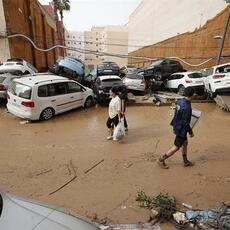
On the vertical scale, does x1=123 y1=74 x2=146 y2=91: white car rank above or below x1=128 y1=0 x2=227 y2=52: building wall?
below

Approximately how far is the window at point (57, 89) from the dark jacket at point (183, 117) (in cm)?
613

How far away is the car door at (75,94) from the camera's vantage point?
1122cm

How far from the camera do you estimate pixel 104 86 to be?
41.6ft

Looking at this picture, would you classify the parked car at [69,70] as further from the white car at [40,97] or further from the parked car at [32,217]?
the parked car at [32,217]

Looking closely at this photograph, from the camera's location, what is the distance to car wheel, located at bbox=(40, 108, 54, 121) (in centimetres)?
1006

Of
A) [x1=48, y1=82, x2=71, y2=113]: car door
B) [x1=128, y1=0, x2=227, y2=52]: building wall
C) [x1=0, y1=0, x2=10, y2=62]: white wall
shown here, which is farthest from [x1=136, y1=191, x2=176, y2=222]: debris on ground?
[x1=128, y1=0, x2=227, y2=52]: building wall

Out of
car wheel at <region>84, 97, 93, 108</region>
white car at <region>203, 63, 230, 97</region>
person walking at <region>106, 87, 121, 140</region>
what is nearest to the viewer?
person walking at <region>106, 87, 121, 140</region>

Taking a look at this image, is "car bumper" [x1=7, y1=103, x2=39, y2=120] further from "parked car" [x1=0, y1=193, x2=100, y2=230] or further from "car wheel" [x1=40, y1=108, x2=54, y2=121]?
"parked car" [x1=0, y1=193, x2=100, y2=230]

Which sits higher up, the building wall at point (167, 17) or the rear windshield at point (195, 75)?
the building wall at point (167, 17)

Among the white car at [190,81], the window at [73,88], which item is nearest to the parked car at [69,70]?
the window at [73,88]

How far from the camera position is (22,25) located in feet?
63.8

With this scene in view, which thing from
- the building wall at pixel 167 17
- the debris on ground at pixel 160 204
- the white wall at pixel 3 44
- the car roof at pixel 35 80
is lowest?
the debris on ground at pixel 160 204

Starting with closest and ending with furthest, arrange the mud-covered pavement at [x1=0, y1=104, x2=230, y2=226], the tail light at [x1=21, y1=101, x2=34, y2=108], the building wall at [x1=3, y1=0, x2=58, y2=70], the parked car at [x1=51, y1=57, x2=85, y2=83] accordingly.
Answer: the mud-covered pavement at [x1=0, y1=104, x2=230, y2=226] → the tail light at [x1=21, y1=101, x2=34, y2=108] → the parked car at [x1=51, y1=57, x2=85, y2=83] → the building wall at [x1=3, y1=0, x2=58, y2=70]

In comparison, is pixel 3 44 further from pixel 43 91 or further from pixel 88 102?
pixel 43 91
